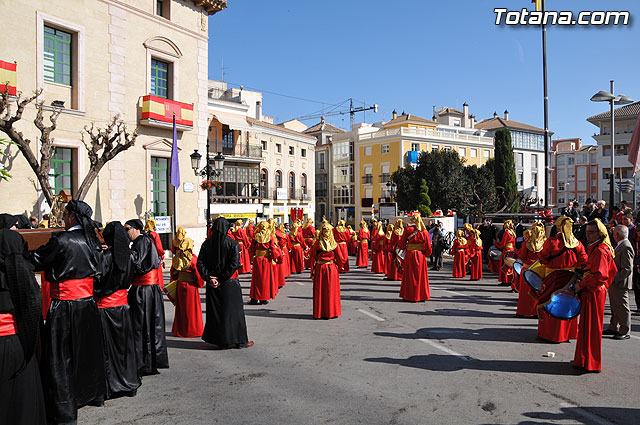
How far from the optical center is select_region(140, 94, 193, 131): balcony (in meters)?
21.5

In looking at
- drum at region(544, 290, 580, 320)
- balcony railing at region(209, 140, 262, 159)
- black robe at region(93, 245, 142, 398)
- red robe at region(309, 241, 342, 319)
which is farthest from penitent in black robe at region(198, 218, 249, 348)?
balcony railing at region(209, 140, 262, 159)

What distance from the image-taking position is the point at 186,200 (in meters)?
24.3

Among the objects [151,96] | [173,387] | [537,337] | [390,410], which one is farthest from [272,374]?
[151,96]

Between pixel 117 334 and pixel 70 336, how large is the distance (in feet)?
2.67

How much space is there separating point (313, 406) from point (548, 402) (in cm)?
251

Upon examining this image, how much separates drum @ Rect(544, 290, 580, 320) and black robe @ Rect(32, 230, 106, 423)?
225 inches

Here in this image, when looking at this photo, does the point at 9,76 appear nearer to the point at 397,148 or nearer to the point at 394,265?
the point at 394,265

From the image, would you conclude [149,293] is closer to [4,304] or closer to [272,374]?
[272,374]

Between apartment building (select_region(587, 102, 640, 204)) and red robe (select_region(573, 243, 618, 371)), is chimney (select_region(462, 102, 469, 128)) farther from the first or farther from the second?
red robe (select_region(573, 243, 618, 371))

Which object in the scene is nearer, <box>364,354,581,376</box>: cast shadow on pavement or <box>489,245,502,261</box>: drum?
<box>364,354,581,376</box>: cast shadow on pavement

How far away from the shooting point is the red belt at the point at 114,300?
17.8ft

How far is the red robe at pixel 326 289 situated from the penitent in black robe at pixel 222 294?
7.88 ft

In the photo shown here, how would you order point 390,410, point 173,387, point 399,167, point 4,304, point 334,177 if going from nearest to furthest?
1. point 4,304
2. point 390,410
3. point 173,387
4. point 399,167
5. point 334,177

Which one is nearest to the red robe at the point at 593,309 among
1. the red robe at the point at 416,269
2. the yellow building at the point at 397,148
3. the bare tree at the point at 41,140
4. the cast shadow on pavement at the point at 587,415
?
the cast shadow on pavement at the point at 587,415
